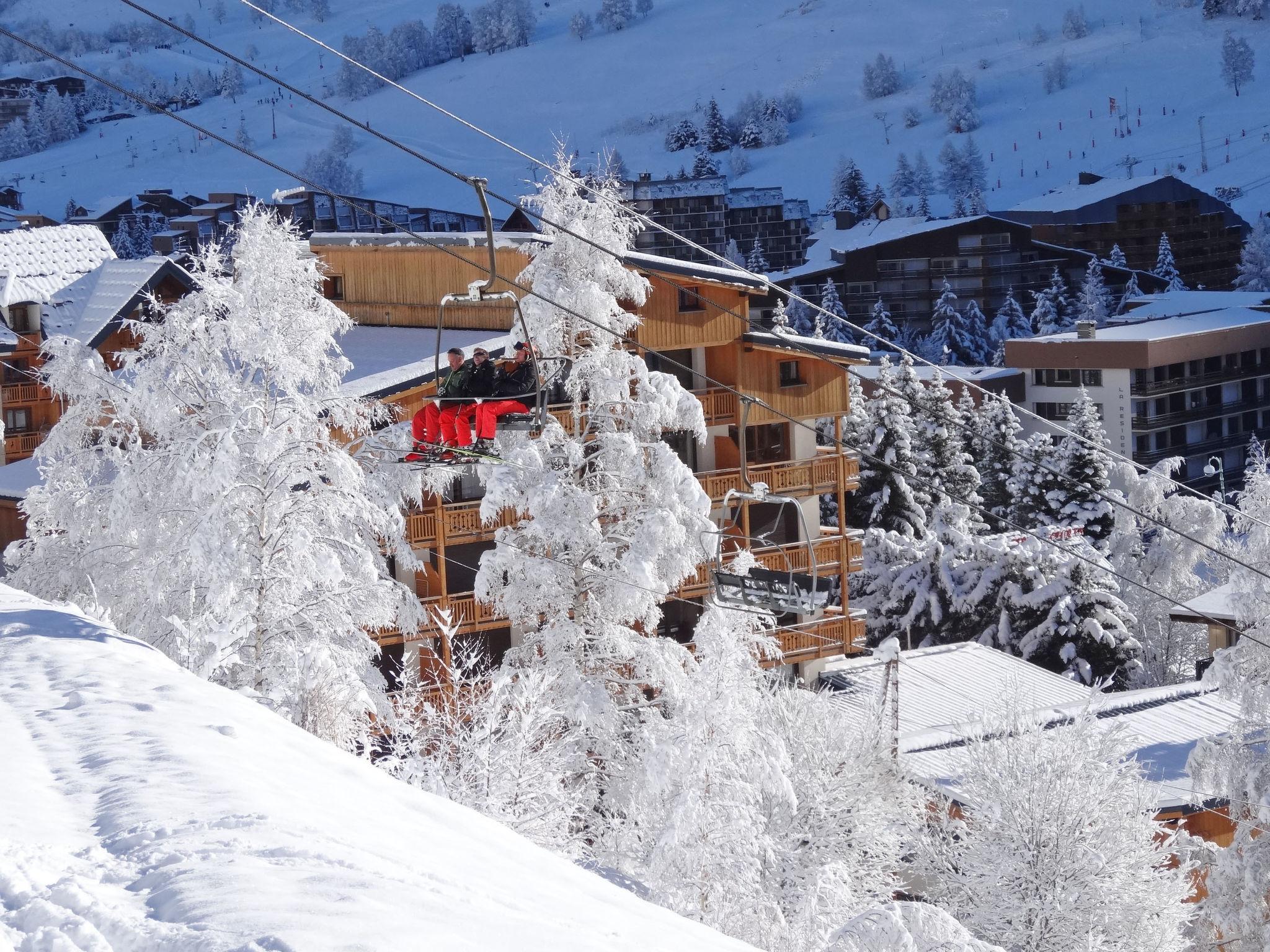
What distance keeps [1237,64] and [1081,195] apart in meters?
92.3

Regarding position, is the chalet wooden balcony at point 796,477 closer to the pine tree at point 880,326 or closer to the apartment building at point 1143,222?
the pine tree at point 880,326

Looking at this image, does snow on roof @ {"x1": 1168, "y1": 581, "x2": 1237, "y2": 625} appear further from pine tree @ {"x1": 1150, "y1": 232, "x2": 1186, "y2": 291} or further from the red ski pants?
pine tree @ {"x1": 1150, "y1": 232, "x2": 1186, "y2": 291}

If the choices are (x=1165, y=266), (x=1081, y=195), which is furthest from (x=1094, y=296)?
(x=1081, y=195)

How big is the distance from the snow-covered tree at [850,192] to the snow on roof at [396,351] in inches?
4183

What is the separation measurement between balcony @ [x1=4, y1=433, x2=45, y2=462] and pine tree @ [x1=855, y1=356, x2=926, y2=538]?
20.7 metres

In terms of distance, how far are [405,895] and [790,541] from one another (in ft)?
73.5

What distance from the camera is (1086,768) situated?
2134 cm

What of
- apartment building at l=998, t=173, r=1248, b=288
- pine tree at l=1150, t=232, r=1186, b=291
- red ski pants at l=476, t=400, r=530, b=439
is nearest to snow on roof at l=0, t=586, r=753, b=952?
red ski pants at l=476, t=400, r=530, b=439

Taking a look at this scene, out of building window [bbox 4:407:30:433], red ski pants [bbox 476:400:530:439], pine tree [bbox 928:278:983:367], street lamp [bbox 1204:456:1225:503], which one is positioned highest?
pine tree [bbox 928:278:983:367]

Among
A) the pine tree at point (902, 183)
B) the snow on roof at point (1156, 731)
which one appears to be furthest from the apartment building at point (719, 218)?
the snow on roof at point (1156, 731)

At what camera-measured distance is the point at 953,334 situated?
8412cm

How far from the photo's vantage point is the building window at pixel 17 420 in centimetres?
3646

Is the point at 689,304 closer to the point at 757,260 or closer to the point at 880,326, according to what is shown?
the point at 880,326

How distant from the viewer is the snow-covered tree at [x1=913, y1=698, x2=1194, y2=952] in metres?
20.4
